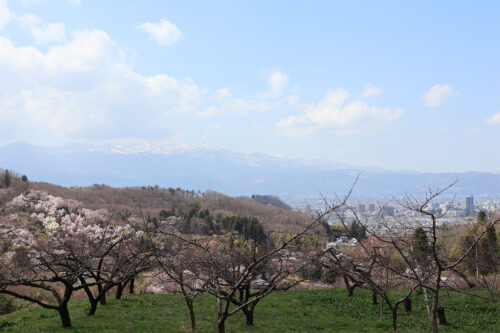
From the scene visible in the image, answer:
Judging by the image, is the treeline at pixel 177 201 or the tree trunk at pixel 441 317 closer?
the tree trunk at pixel 441 317

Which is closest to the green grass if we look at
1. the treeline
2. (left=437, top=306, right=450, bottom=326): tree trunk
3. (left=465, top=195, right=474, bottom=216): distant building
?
(left=437, top=306, right=450, bottom=326): tree trunk

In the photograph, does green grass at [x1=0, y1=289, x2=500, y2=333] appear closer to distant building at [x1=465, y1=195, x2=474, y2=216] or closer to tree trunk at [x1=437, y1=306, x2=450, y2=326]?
tree trunk at [x1=437, y1=306, x2=450, y2=326]

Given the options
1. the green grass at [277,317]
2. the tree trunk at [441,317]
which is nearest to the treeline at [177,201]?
the green grass at [277,317]

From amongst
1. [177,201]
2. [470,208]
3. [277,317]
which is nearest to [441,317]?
[277,317]

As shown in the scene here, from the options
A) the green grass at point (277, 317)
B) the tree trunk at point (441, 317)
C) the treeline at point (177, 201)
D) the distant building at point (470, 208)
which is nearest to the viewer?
the green grass at point (277, 317)

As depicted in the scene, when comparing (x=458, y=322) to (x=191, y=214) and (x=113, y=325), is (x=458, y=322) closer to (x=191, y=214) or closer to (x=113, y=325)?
(x=113, y=325)

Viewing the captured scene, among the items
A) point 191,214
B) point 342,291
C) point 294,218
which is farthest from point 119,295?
point 294,218

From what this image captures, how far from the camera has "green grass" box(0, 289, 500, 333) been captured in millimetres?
11031

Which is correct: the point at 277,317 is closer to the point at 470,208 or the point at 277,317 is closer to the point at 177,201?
the point at 470,208

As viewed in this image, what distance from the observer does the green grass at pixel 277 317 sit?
11031 millimetres

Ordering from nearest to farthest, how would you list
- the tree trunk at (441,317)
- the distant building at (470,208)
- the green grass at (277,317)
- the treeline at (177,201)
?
the green grass at (277,317)
the tree trunk at (441,317)
the distant building at (470,208)
the treeline at (177,201)

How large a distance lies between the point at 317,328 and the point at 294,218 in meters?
71.4

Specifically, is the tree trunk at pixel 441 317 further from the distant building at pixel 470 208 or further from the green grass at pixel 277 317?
the distant building at pixel 470 208

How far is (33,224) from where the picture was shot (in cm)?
5203
